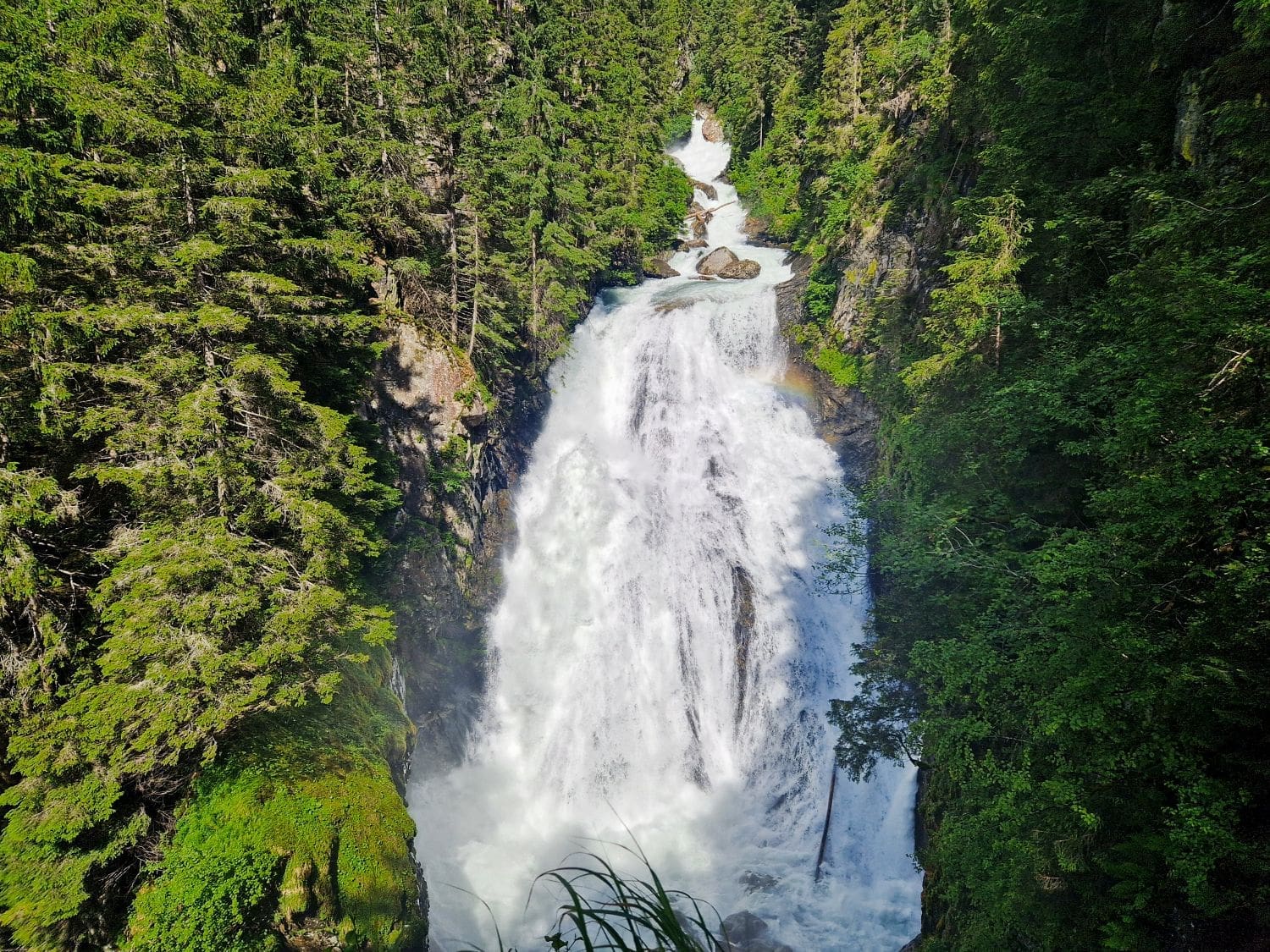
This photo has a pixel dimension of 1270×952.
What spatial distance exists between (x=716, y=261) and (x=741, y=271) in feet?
6.30

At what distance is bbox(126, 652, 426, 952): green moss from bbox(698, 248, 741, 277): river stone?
94.6 feet

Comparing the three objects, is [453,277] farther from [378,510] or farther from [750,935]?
[750,935]

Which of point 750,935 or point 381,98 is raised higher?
point 381,98

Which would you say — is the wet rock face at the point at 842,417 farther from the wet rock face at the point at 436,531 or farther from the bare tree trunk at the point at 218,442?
the bare tree trunk at the point at 218,442

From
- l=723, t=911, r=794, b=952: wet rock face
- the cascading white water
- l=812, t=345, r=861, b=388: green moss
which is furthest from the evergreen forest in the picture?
l=812, t=345, r=861, b=388: green moss

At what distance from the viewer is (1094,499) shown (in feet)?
27.6

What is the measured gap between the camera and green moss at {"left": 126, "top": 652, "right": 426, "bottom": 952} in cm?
925

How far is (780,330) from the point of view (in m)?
27.4

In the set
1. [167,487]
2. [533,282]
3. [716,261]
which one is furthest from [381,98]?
[716,261]

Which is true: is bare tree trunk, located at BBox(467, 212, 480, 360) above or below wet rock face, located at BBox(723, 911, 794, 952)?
above

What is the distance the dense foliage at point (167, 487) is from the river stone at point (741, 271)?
23230 millimetres

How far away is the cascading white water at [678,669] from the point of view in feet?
54.2

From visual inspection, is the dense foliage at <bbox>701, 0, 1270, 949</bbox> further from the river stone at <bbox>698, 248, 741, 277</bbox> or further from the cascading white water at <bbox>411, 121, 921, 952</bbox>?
the river stone at <bbox>698, 248, 741, 277</bbox>

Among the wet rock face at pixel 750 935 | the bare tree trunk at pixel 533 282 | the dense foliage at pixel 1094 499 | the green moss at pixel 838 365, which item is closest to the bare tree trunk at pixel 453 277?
the bare tree trunk at pixel 533 282
